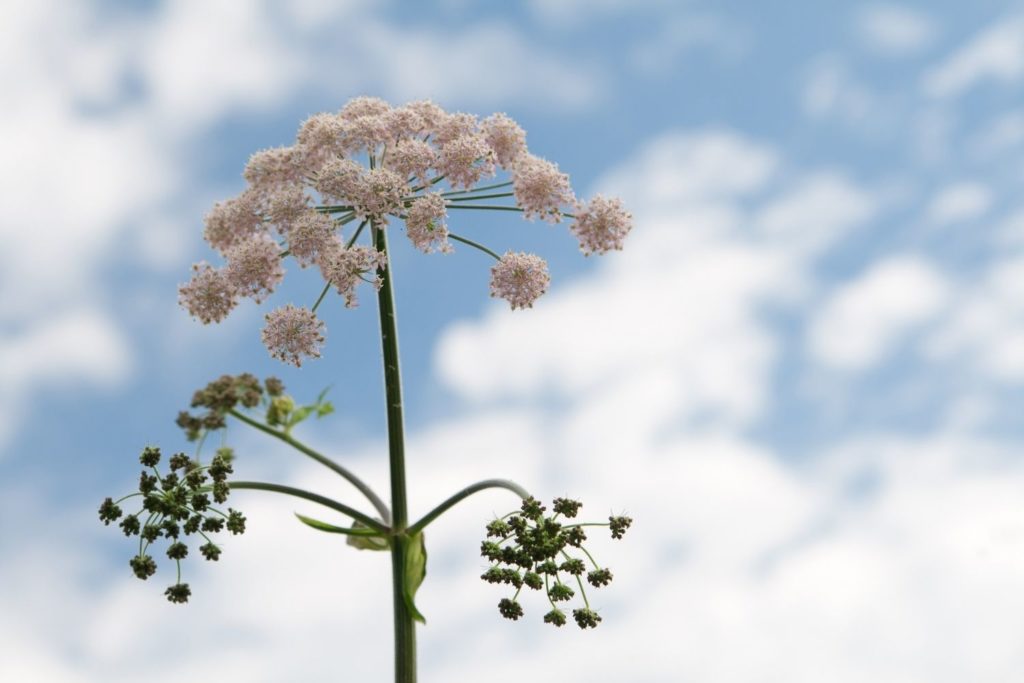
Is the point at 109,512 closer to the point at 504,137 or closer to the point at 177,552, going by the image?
the point at 177,552

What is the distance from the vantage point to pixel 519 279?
25.6 feet

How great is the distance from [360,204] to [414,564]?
2.59 meters

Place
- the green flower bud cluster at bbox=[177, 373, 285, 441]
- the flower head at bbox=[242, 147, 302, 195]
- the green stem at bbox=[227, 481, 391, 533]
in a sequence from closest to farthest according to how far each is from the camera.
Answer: the green flower bud cluster at bbox=[177, 373, 285, 441], the green stem at bbox=[227, 481, 391, 533], the flower head at bbox=[242, 147, 302, 195]

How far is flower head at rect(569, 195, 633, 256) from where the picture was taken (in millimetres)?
8328

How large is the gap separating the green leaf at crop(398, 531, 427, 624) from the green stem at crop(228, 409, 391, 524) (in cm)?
22

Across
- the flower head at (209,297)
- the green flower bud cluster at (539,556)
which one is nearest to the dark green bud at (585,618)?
the green flower bud cluster at (539,556)

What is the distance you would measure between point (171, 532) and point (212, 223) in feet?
9.21

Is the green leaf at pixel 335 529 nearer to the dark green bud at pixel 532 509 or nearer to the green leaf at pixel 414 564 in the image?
the green leaf at pixel 414 564

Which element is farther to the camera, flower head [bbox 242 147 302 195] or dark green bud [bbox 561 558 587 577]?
flower head [bbox 242 147 302 195]

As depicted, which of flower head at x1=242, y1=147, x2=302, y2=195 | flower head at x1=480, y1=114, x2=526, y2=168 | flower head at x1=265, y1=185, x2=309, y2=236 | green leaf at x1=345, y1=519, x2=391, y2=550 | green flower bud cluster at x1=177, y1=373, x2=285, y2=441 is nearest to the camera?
green flower bud cluster at x1=177, y1=373, x2=285, y2=441

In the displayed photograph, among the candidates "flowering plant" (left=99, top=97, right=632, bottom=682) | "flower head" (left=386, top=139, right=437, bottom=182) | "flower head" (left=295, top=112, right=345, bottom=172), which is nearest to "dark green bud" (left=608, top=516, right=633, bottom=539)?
"flowering plant" (left=99, top=97, right=632, bottom=682)

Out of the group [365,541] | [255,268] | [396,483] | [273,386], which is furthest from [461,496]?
[255,268]

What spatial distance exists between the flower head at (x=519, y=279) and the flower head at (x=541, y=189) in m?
0.56

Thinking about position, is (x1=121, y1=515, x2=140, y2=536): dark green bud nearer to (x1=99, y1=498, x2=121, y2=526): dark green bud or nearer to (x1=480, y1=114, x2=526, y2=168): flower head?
(x1=99, y1=498, x2=121, y2=526): dark green bud
